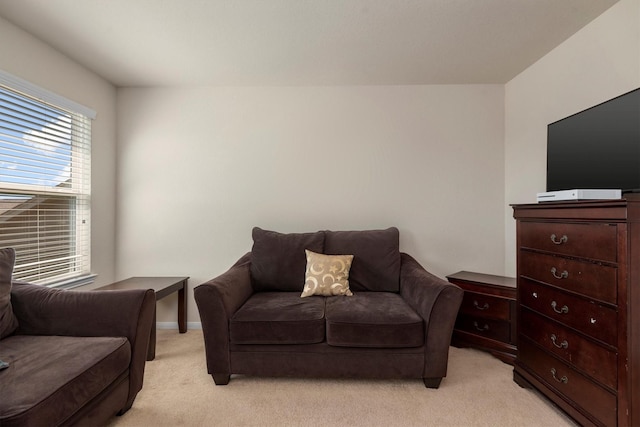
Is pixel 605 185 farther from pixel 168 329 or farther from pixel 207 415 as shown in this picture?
pixel 168 329

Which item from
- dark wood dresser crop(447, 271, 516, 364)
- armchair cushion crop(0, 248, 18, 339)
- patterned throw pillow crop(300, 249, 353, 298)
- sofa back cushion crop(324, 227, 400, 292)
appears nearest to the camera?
armchair cushion crop(0, 248, 18, 339)

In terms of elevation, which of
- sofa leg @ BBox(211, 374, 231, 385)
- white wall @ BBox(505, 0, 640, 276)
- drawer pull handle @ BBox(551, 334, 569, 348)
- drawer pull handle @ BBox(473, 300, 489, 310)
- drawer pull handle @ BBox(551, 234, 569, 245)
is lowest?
sofa leg @ BBox(211, 374, 231, 385)

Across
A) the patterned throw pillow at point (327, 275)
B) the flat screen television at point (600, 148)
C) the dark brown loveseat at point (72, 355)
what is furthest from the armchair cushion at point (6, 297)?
the flat screen television at point (600, 148)

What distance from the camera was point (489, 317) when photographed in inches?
91.7

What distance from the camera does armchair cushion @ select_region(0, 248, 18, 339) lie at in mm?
1546

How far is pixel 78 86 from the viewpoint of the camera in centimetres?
250

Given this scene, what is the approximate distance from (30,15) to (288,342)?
2749mm

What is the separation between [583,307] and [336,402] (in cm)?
145

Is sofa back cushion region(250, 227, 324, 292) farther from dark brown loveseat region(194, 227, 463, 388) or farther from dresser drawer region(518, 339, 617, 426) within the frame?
dresser drawer region(518, 339, 617, 426)

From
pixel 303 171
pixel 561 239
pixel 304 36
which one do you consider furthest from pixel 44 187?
pixel 561 239

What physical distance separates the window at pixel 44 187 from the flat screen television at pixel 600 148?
3826mm

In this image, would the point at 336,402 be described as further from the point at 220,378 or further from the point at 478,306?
the point at 478,306

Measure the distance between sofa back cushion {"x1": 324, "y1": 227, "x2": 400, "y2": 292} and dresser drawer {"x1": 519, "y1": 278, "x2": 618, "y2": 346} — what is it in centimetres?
94

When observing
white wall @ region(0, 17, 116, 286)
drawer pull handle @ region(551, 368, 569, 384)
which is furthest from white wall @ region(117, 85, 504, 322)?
drawer pull handle @ region(551, 368, 569, 384)
